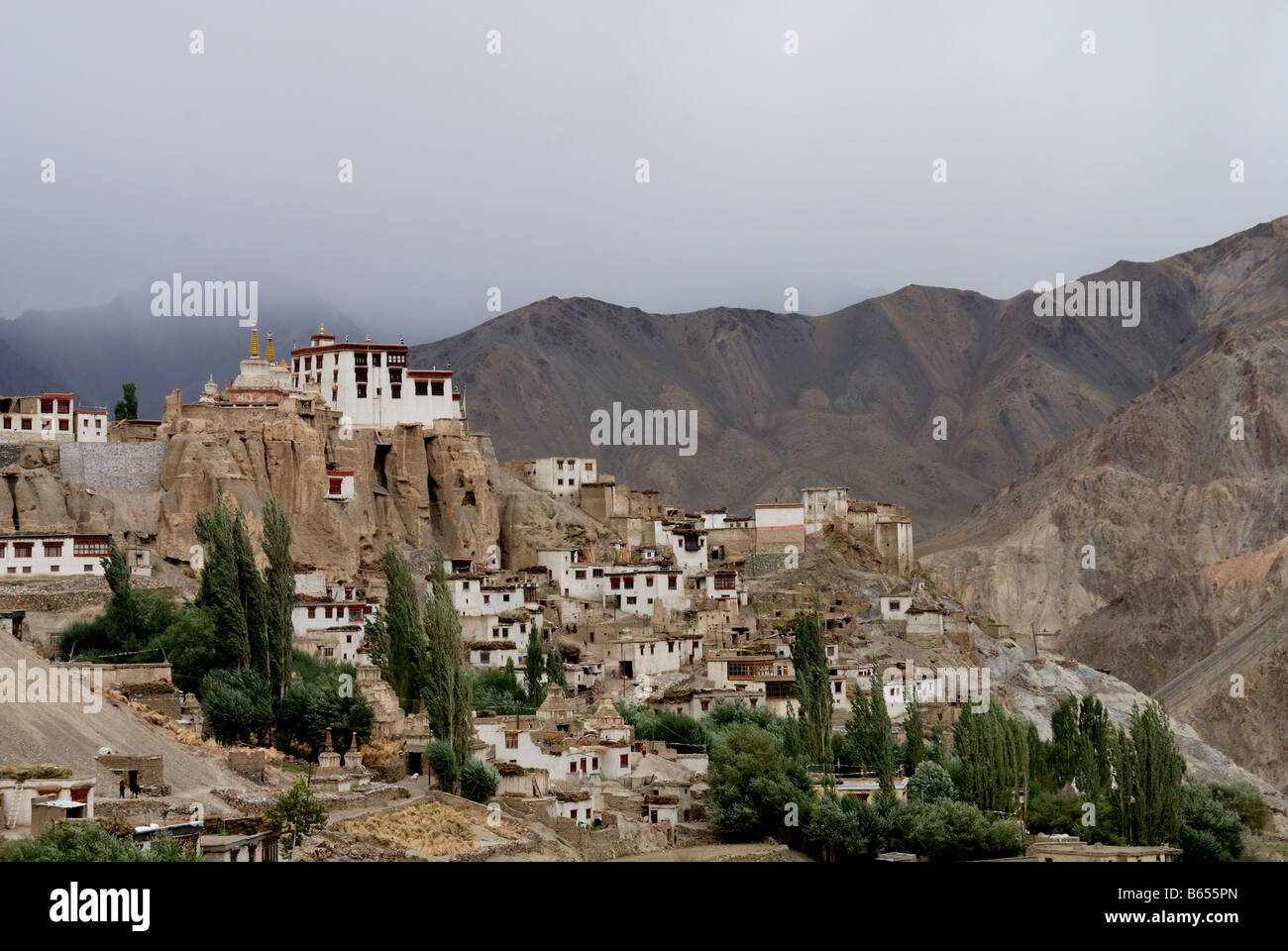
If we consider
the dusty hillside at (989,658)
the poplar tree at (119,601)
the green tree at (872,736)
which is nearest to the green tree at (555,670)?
the green tree at (872,736)

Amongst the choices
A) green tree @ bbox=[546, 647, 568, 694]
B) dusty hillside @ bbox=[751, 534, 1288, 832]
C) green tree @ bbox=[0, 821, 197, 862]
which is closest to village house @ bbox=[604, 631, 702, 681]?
green tree @ bbox=[546, 647, 568, 694]

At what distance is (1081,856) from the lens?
1576 inches

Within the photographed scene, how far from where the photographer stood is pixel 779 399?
19025cm

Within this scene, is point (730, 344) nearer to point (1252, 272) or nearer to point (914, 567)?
point (1252, 272)

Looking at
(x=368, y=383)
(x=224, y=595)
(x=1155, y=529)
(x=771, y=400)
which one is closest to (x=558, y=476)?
(x=368, y=383)

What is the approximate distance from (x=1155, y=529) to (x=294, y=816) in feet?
338

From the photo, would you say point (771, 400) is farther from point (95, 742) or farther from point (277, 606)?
point (95, 742)

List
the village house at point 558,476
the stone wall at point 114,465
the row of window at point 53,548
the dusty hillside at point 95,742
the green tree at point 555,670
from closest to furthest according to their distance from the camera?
the dusty hillside at point 95,742 → the row of window at point 53,548 → the green tree at point 555,670 → the stone wall at point 114,465 → the village house at point 558,476

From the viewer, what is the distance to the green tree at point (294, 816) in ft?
101

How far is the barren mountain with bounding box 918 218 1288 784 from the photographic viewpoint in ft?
339

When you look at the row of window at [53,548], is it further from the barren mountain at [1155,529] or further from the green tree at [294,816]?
the barren mountain at [1155,529]

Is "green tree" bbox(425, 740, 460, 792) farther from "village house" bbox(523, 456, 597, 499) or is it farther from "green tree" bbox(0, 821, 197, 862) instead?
"village house" bbox(523, 456, 597, 499)

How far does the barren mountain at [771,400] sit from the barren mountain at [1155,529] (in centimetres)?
2124
